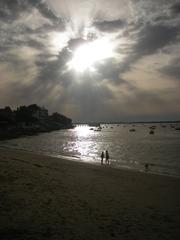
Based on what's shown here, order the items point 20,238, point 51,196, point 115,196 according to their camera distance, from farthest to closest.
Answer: point 115,196 → point 51,196 → point 20,238

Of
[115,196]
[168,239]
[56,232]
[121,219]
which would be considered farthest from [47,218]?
[115,196]

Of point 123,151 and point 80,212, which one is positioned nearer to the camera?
point 80,212

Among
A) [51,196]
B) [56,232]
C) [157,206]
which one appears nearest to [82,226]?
[56,232]

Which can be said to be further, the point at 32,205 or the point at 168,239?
the point at 32,205

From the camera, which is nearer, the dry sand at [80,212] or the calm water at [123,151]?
the dry sand at [80,212]

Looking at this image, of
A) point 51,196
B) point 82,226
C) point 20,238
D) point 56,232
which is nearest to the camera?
point 20,238

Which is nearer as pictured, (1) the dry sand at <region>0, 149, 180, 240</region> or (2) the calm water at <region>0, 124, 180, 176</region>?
(1) the dry sand at <region>0, 149, 180, 240</region>

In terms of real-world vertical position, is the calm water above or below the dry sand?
below

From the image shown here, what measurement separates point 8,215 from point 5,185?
4213 mm

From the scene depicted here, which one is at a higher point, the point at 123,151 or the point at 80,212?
the point at 80,212

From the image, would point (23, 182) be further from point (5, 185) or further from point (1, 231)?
point (1, 231)

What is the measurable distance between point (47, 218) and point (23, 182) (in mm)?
5517

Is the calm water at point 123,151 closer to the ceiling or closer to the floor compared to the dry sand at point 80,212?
closer to the floor

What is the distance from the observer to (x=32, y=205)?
35.1ft
